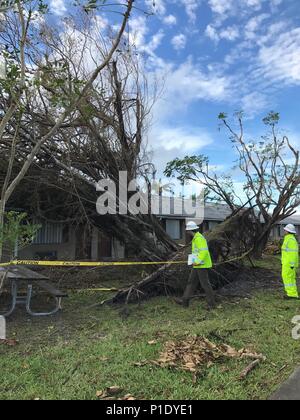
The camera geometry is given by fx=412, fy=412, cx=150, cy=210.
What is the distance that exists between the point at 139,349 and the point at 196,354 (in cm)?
82

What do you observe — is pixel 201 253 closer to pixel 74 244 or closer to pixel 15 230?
pixel 15 230

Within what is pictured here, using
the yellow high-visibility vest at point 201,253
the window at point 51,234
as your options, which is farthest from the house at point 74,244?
the yellow high-visibility vest at point 201,253

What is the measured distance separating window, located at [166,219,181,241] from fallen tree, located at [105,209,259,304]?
1197 centimetres

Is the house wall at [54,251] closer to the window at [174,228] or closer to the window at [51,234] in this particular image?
the window at [51,234]

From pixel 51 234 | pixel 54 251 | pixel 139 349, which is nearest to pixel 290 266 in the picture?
pixel 139 349

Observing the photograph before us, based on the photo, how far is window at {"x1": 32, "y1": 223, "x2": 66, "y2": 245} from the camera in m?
16.9

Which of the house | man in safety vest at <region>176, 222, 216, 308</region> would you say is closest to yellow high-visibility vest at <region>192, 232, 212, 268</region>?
man in safety vest at <region>176, 222, 216, 308</region>

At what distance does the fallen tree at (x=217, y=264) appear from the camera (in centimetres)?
973

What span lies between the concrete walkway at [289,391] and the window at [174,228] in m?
19.7

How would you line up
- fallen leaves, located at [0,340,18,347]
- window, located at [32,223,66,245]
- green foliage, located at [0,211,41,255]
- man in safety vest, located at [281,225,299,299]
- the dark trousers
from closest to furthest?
green foliage, located at [0,211,41,255]
fallen leaves, located at [0,340,18,347]
the dark trousers
man in safety vest, located at [281,225,299,299]
window, located at [32,223,66,245]

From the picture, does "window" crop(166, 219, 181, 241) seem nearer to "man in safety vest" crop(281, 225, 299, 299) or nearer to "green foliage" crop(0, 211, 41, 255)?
"man in safety vest" crop(281, 225, 299, 299)

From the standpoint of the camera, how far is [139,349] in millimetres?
5578

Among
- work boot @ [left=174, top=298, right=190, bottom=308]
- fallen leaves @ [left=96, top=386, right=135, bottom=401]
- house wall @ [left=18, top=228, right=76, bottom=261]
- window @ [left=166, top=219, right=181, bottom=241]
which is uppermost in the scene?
window @ [left=166, top=219, right=181, bottom=241]
